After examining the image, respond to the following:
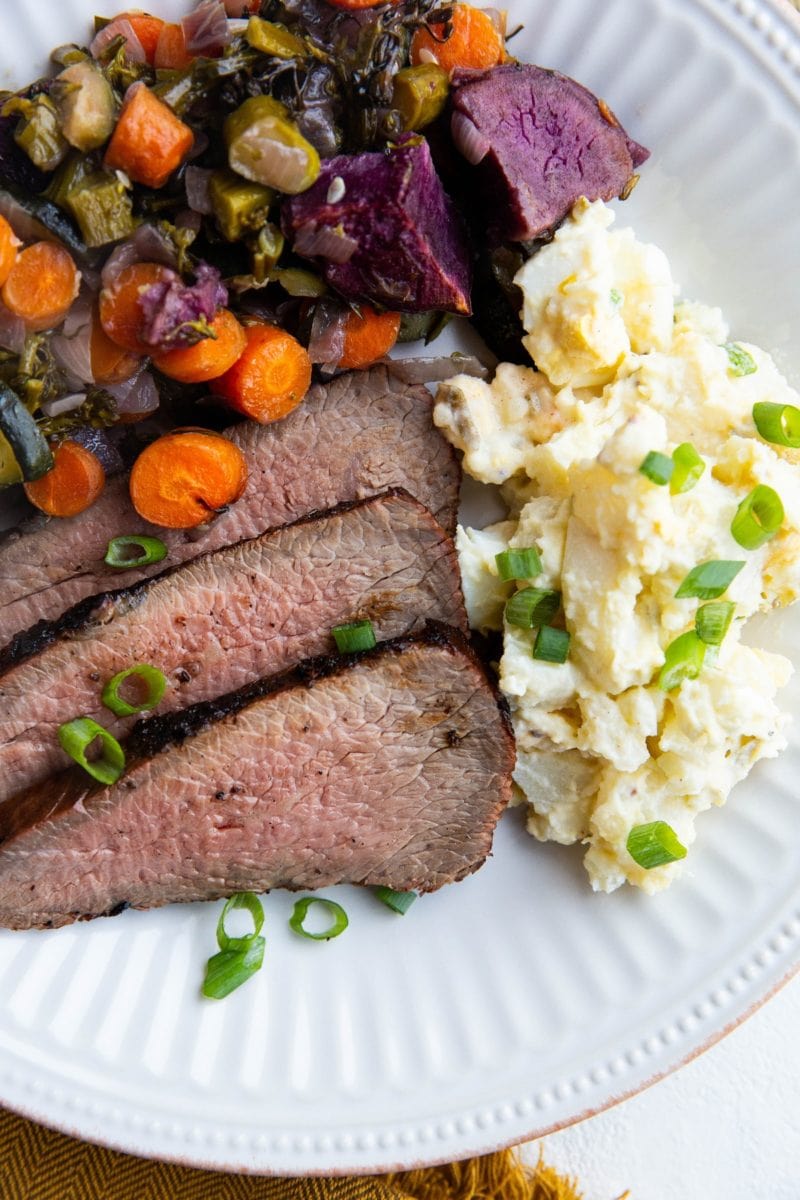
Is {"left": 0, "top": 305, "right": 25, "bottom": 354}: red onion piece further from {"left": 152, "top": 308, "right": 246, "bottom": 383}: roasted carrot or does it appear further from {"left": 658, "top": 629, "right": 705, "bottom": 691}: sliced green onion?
{"left": 658, "top": 629, "right": 705, "bottom": 691}: sliced green onion

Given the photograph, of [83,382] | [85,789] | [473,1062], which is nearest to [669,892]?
[473,1062]

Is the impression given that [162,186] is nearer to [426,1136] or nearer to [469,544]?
[469,544]

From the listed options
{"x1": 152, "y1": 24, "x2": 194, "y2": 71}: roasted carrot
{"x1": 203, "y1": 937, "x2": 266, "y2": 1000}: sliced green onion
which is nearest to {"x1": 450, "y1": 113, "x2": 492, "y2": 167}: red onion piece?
{"x1": 152, "y1": 24, "x2": 194, "y2": 71}: roasted carrot

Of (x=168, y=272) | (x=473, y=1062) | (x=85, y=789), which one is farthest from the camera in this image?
(x=473, y=1062)

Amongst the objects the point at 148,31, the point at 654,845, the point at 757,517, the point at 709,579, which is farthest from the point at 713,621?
the point at 148,31

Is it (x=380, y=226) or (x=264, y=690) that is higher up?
(x=380, y=226)

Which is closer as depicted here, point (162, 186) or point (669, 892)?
point (162, 186)

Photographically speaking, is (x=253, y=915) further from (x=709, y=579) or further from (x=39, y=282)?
(x=39, y=282)
